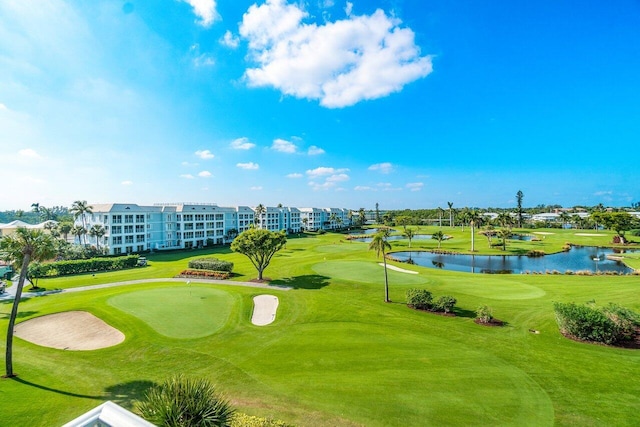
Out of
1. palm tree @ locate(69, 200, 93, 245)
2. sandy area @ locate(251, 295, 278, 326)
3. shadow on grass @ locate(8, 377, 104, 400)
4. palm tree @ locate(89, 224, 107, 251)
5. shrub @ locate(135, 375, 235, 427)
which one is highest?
palm tree @ locate(69, 200, 93, 245)

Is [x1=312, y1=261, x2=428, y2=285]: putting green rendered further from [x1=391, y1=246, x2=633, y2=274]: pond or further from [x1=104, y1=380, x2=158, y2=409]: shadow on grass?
[x1=104, y1=380, x2=158, y2=409]: shadow on grass

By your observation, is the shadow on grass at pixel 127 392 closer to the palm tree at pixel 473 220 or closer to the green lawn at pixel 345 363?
the green lawn at pixel 345 363

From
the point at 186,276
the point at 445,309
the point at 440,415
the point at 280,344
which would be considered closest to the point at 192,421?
the point at 440,415

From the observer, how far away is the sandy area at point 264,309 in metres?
25.9

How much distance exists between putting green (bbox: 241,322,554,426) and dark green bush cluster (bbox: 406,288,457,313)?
21.1 feet

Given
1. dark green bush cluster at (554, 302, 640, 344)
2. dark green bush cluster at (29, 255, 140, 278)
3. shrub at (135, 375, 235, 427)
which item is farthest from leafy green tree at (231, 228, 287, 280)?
dark green bush cluster at (554, 302, 640, 344)

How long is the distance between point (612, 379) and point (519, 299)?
15777 mm

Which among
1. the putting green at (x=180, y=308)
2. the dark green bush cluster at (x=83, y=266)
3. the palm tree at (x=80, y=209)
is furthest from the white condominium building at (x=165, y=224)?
the putting green at (x=180, y=308)

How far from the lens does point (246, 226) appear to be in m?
109

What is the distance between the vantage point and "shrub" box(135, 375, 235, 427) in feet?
29.0

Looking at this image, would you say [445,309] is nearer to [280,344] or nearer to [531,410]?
[531,410]

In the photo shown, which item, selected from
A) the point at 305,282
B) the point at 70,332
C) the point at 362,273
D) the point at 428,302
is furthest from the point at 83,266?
the point at 428,302

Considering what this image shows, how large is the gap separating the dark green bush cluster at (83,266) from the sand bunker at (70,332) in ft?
70.3

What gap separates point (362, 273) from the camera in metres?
44.3
